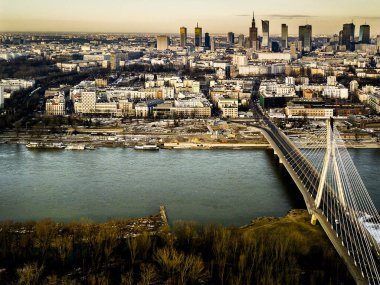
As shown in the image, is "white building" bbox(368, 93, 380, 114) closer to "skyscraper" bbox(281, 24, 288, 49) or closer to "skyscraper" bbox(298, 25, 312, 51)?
"skyscraper" bbox(298, 25, 312, 51)

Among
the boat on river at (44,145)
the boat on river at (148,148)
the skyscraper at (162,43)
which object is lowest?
the boat on river at (148,148)

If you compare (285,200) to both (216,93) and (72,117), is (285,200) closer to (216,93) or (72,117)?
(72,117)

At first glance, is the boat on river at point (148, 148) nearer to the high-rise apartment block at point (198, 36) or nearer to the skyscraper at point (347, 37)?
the skyscraper at point (347, 37)

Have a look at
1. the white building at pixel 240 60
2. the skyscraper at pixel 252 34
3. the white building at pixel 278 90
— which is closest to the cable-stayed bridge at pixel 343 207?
the white building at pixel 278 90

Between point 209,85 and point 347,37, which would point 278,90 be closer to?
point 209,85

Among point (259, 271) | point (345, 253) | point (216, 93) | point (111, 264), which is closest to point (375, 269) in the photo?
point (345, 253)

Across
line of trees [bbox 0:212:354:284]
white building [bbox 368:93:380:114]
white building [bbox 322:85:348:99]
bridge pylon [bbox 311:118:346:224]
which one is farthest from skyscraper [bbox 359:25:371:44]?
line of trees [bbox 0:212:354:284]

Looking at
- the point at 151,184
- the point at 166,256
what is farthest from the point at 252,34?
the point at 166,256
